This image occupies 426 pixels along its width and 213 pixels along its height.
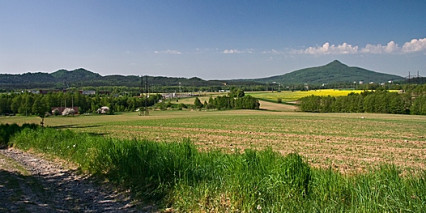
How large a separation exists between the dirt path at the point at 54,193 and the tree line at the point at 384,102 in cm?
8426

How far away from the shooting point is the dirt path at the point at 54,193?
6.61 m

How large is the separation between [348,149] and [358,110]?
68898 millimetres

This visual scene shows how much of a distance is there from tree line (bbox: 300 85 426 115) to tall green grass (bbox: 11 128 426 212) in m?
83.2

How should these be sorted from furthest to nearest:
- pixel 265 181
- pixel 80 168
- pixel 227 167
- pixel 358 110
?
pixel 358 110 → pixel 80 168 → pixel 227 167 → pixel 265 181

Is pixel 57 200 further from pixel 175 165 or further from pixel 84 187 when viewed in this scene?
pixel 175 165

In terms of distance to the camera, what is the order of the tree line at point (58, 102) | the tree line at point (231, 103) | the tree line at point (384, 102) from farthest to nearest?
the tree line at point (231, 103)
the tree line at point (384, 102)
the tree line at point (58, 102)

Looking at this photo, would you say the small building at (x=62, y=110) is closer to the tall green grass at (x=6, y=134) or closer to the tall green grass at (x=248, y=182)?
the tall green grass at (x=6, y=134)

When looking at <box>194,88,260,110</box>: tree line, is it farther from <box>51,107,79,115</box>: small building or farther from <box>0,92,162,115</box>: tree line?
<box>51,107,79,115</box>: small building

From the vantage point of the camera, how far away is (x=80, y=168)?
34.0ft

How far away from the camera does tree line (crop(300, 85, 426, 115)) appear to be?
7644cm

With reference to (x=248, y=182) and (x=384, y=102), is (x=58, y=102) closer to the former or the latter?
(x=384, y=102)

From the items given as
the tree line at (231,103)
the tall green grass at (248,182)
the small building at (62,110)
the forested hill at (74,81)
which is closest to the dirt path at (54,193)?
the tall green grass at (248,182)

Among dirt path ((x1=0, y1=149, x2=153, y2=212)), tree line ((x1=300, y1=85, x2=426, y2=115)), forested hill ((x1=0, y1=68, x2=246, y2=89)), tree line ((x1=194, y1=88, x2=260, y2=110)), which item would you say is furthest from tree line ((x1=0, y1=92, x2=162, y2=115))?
A: tree line ((x1=300, y1=85, x2=426, y2=115))

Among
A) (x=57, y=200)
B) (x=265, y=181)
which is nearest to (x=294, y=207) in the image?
(x=265, y=181)
